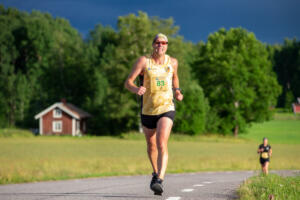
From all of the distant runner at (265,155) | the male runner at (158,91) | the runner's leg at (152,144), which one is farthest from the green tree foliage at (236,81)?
the male runner at (158,91)

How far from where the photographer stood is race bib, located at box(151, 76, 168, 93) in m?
7.46

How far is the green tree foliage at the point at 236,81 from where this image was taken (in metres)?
62.3

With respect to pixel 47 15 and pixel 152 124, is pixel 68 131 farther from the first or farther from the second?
pixel 152 124

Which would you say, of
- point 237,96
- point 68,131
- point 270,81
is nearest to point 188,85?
point 237,96

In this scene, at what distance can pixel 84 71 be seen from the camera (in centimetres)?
7488

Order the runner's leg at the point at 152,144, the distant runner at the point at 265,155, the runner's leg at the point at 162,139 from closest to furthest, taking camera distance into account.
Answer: the runner's leg at the point at 162,139
the runner's leg at the point at 152,144
the distant runner at the point at 265,155

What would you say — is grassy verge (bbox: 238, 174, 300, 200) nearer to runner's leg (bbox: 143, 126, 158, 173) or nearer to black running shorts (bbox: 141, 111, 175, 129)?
runner's leg (bbox: 143, 126, 158, 173)

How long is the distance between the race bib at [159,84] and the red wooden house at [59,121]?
194 feet

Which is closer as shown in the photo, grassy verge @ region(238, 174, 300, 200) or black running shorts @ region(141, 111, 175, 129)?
grassy verge @ region(238, 174, 300, 200)

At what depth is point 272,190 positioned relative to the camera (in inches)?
310

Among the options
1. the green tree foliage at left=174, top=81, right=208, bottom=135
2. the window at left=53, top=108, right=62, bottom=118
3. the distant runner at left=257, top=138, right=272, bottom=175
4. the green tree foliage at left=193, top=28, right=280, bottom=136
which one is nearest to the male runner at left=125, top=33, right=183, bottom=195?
the distant runner at left=257, top=138, right=272, bottom=175

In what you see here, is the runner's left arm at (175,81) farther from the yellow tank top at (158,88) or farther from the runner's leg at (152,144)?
the runner's leg at (152,144)

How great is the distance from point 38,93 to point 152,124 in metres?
68.4

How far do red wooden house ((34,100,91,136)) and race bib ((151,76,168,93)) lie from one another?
5922cm
